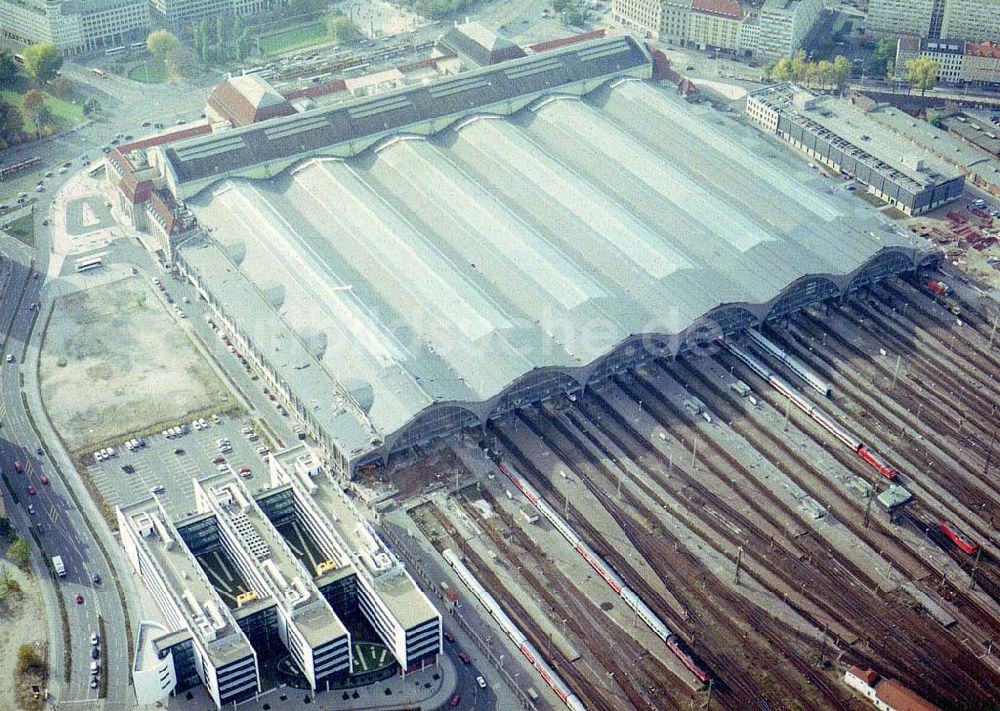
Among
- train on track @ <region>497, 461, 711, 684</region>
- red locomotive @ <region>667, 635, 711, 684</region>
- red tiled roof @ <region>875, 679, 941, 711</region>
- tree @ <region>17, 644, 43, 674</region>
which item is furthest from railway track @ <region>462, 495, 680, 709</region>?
tree @ <region>17, 644, 43, 674</region>

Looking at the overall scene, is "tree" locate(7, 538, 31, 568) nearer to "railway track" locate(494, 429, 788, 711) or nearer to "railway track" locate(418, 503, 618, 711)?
"railway track" locate(418, 503, 618, 711)

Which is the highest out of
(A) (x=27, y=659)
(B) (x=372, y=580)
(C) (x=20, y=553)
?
(B) (x=372, y=580)

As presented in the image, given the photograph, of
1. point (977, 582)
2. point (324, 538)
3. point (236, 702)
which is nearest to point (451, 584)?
point (324, 538)

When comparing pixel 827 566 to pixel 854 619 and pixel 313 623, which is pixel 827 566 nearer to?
pixel 854 619

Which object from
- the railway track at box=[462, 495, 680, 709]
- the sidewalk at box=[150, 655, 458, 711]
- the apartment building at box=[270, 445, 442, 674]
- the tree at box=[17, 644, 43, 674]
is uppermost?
the apartment building at box=[270, 445, 442, 674]

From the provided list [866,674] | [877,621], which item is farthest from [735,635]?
[877,621]

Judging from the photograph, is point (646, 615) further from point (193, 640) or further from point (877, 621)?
point (193, 640)
